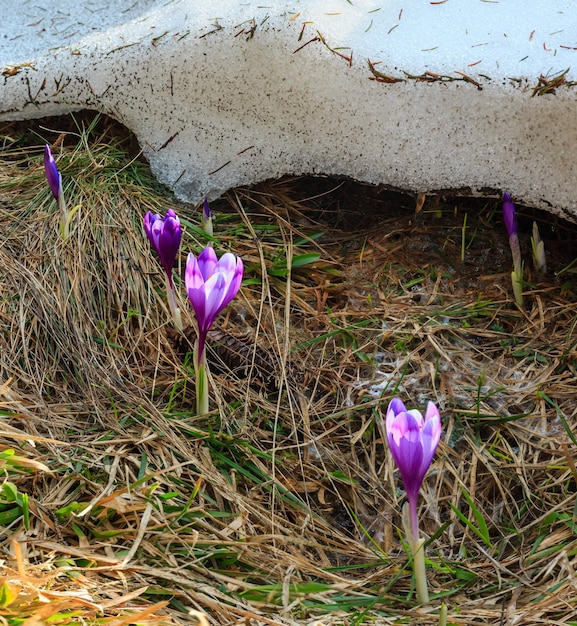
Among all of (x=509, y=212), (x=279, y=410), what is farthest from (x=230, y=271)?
(x=509, y=212)

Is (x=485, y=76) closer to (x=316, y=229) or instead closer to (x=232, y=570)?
(x=316, y=229)

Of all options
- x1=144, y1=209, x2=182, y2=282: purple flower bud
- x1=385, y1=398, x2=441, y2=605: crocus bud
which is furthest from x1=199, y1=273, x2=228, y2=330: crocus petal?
x1=385, y1=398, x2=441, y2=605: crocus bud

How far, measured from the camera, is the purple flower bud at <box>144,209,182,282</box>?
150cm

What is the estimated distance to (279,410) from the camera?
4.98 ft

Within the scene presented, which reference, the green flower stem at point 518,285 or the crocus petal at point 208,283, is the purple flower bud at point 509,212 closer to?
the green flower stem at point 518,285

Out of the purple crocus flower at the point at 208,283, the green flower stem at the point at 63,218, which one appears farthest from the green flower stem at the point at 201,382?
the green flower stem at the point at 63,218

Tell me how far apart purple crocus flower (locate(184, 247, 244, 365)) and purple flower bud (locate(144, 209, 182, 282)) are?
5.6 inches

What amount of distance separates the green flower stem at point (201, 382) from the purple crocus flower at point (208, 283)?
0.03m

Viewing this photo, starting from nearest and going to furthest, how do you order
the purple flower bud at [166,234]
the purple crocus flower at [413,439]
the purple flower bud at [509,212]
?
the purple crocus flower at [413,439], the purple flower bud at [166,234], the purple flower bud at [509,212]

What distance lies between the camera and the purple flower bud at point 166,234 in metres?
1.50

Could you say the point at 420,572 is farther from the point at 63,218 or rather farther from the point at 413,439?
the point at 63,218

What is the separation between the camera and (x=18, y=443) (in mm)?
1317

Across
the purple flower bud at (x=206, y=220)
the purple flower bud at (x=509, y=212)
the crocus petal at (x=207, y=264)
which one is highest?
the crocus petal at (x=207, y=264)

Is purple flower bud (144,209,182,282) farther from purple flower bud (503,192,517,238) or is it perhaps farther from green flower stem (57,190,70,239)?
purple flower bud (503,192,517,238)
